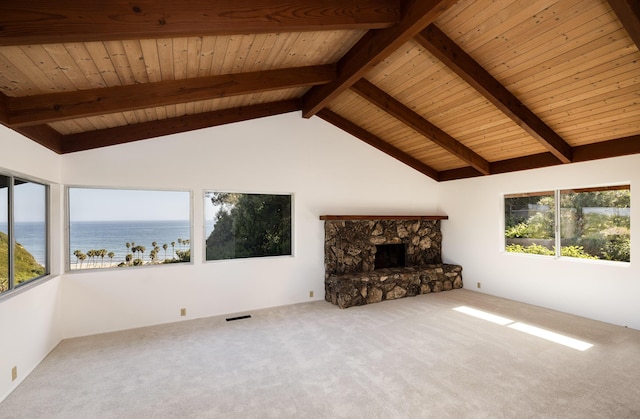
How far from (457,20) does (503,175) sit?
144 inches

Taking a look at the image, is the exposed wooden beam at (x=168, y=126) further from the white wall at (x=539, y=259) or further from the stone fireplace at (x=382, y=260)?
the white wall at (x=539, y=259)

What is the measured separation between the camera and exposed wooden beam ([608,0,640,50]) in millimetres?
2344

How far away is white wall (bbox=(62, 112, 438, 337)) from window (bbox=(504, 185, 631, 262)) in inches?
81.2

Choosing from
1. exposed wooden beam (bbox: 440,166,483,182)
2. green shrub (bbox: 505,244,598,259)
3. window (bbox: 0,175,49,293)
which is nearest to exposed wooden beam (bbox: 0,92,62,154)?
window (bbox: 0,175,49,293)

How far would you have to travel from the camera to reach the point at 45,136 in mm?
3480

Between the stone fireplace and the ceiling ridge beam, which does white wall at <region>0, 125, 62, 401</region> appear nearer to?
the ceiling ridge beam

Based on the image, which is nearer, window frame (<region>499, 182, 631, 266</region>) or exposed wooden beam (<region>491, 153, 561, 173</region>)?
window frame (<region>499, 182, 631, 266</region>)

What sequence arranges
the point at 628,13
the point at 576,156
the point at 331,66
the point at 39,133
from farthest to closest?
the point at 576,156, the point at 331,66, the point at 39,133, the point at 628,13

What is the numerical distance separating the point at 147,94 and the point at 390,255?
16.4ft

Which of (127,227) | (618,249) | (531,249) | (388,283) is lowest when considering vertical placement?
(388,283)

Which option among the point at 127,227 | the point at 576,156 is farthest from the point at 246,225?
the point at 576,156

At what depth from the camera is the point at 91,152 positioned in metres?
4.12

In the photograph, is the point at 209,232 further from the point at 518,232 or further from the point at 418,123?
the point at 518,232

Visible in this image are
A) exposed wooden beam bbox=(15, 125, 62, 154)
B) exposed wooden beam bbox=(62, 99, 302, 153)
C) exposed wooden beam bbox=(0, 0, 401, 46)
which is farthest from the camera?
exposed wooden beam bbox=(62, 99, 302, 153)
